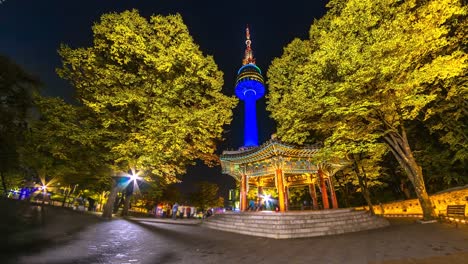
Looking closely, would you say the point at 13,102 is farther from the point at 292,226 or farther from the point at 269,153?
the point at 292,226

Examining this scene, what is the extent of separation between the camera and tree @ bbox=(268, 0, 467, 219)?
32.0 ft

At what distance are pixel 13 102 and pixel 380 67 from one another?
18613 mm

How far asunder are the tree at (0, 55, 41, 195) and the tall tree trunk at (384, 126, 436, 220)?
21498 mm

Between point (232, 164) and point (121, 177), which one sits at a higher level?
point (232, 164)

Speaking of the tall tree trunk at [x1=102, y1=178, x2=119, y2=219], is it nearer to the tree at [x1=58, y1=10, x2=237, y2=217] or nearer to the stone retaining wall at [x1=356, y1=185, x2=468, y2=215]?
the tree at [x1=58, y1=10, x2=237, y2=217]

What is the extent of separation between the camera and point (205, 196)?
54.1 metres


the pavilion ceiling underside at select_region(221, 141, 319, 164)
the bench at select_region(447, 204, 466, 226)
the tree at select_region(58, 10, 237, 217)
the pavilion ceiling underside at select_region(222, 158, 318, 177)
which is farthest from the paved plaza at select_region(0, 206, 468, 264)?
the pavilion ceiling underside at select_region(222, 158, 318, 177)

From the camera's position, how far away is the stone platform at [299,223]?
10.8m

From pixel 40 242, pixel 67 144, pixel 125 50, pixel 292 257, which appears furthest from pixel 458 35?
pixel 67 144

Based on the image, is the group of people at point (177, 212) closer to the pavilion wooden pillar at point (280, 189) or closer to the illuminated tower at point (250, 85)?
the pavilion wooden pillar at point (280, 189)

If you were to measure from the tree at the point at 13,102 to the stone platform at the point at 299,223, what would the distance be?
13.1m

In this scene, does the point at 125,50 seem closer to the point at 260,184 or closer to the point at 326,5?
the point at 326,5

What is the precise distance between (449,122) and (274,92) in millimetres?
14408

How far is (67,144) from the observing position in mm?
12109
